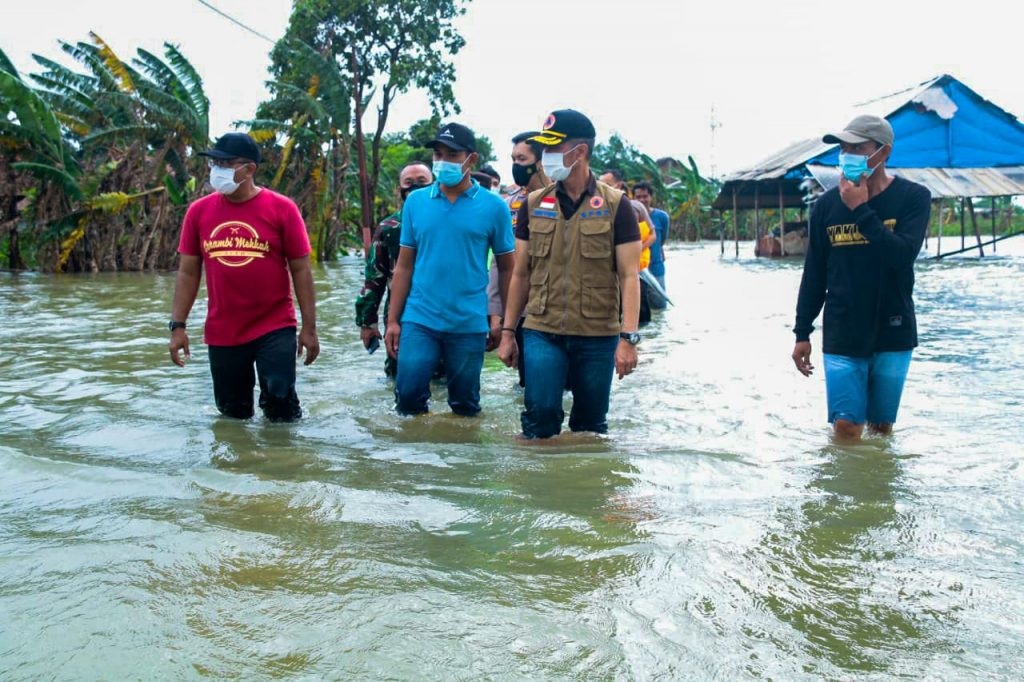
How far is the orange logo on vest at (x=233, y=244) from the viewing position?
17.3 feet

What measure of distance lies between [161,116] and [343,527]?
24.7 meters

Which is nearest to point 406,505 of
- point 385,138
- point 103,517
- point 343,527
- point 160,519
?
point 343,527

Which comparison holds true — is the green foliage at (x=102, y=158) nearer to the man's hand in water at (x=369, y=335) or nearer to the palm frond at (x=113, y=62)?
the palm frond at (x=113, y=62)

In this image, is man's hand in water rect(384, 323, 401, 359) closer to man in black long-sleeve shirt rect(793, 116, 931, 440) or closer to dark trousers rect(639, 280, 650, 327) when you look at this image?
man in black long-sleeve shirt rect(793, 116, 931, 440)

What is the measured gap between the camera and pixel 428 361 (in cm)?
541

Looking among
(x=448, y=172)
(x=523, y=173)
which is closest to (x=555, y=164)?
(x=448, y=172)

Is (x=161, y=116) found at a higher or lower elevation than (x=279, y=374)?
higher

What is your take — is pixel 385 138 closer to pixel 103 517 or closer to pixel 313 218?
pixel 313 218

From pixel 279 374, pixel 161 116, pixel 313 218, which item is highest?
pixel 161 116

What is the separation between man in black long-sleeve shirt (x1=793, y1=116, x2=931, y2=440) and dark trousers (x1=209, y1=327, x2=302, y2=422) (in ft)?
10.1

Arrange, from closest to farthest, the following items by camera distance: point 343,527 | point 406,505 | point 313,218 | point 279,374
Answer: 1. point 343,527
2. point 406,505
3. point 279,374
4. point 313,218

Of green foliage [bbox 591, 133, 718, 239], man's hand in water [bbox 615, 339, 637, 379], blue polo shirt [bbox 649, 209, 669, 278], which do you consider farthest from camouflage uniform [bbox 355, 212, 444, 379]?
green foliage [bbox 591, 133, 718, 239]

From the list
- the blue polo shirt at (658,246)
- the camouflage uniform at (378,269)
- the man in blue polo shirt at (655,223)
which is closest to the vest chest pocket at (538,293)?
the camouflage uniform at (378,269)

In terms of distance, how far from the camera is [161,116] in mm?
25375
